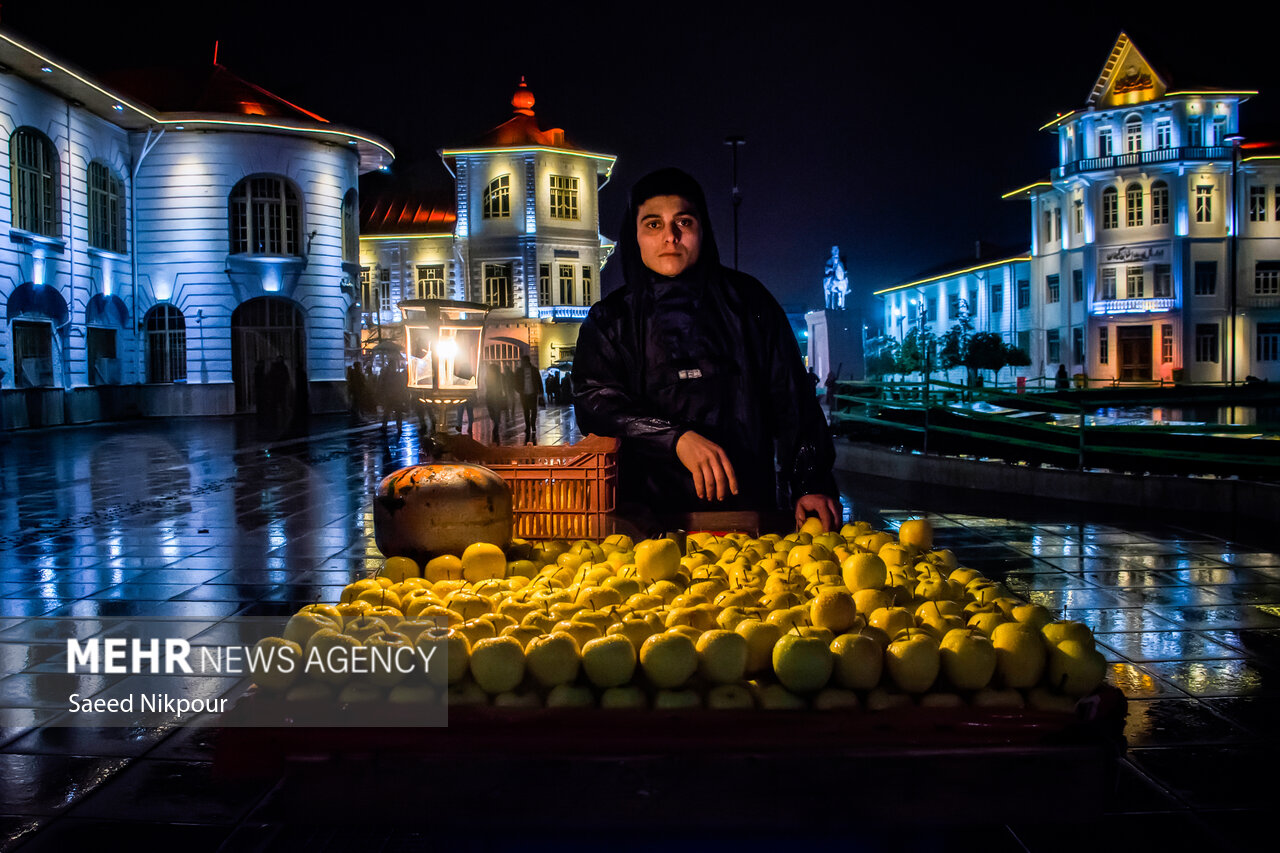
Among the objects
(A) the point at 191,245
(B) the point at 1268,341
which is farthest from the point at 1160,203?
(A) the point at 191,245

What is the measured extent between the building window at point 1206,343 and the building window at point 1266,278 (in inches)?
140

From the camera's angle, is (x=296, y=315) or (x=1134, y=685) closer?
(x=1134, y=685)

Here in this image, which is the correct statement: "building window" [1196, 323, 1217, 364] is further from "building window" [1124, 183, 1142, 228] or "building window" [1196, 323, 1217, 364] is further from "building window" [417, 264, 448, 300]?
"building window" [417, 264, 448, 300]

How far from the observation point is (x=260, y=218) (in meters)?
34.1

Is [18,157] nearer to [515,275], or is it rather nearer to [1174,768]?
[515,275]

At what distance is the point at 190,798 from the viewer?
3.23 meters

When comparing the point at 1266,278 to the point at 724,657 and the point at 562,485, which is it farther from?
the point at 724,657

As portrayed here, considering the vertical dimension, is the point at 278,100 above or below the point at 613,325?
above

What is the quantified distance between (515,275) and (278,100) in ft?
53.4

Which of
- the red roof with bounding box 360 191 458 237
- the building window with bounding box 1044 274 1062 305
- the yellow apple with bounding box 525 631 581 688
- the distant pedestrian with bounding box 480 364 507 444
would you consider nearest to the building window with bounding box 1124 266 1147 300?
the building window with bounding box 1044 274 1062 305

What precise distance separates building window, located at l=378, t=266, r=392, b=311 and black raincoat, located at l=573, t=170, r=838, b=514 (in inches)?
2085

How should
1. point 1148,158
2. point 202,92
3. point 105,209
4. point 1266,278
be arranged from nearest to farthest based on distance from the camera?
point 105,209
point 202,92
point 1148,158
point 1266,278

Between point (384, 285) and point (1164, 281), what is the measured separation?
4024 cm

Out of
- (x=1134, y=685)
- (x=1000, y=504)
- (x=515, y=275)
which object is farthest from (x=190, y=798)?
(x=515, y=275)
